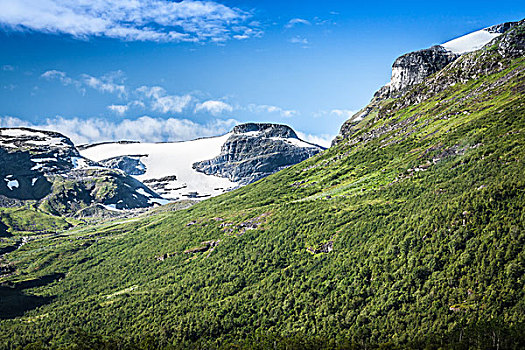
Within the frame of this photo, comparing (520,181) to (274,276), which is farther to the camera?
(274,276)

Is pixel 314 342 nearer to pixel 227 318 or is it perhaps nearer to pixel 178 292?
pixel 227 318

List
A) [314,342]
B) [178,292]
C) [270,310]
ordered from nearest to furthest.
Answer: [314,342]
[270,310]
[178,292]

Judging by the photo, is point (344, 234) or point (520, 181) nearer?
point (520, 181)

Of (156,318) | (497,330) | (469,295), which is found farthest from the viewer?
(156,318)

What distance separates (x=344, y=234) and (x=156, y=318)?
9133 centimetres

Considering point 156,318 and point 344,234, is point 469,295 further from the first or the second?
point 156,318

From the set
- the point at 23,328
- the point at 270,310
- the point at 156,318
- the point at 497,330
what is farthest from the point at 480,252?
the point at 23,328

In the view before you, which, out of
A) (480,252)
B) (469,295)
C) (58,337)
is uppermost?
(480,252)

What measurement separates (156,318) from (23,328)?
208 feet

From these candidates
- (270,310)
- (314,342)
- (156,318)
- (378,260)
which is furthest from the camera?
(156,318)

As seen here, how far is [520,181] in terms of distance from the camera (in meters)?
136

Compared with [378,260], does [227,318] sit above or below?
below

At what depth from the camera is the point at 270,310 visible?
16100 cm

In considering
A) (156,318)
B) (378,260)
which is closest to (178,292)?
(156,318)
